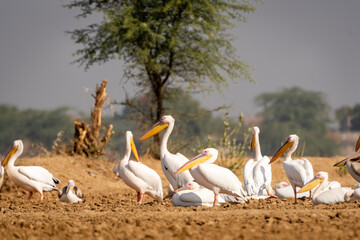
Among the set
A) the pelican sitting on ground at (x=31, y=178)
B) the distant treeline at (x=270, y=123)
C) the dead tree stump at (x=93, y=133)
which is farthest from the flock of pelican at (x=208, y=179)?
the distant treeline at (x=270, y=123)

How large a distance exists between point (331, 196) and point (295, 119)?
50.7 m

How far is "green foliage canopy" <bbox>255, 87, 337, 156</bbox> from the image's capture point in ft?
168

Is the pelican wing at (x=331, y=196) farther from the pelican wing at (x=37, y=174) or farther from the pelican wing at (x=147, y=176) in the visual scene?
the pelican wing at (x=37, y=174)

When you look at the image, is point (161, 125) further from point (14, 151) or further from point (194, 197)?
point (14, 151)

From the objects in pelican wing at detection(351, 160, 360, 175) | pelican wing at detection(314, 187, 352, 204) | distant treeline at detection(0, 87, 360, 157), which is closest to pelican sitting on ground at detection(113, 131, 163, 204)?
pelican wing at detection(314, 187, 352, 204)

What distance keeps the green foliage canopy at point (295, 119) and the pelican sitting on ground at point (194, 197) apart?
131 feet

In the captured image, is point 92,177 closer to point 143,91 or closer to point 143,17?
point 143,91

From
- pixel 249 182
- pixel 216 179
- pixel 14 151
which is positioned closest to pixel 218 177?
pixel 216 179

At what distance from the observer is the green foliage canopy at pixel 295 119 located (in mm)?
51219

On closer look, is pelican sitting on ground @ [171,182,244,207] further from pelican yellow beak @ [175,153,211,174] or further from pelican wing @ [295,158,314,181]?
pelican wing @ [295,158,314,181]

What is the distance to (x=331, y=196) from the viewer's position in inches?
299

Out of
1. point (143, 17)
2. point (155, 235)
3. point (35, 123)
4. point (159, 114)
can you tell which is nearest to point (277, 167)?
point (159, 114)

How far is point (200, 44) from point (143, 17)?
2.19m

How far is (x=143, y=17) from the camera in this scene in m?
20.0
